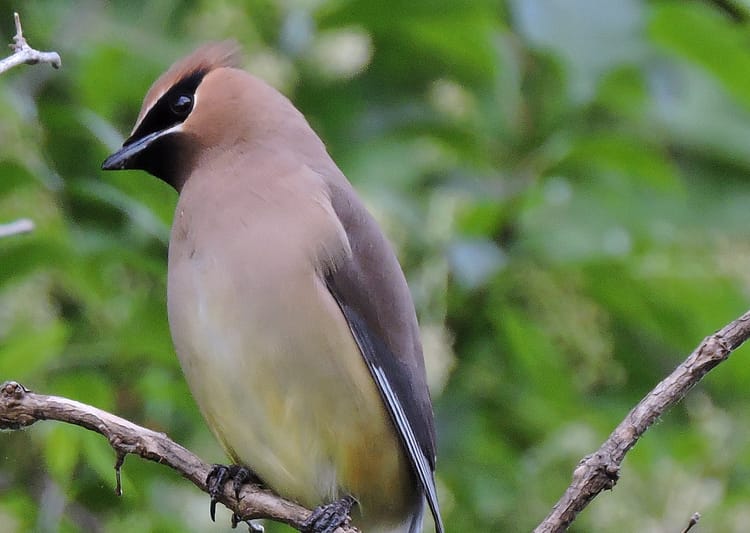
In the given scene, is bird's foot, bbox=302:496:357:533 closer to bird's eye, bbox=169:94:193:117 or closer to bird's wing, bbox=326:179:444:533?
bird's wing, bbox=326:179:444:533

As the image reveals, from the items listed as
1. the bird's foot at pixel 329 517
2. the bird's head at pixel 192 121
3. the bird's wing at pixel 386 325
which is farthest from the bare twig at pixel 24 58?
the bird's foot at pixel 329 517

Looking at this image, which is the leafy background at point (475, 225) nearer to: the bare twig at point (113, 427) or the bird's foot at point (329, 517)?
the bird's foot at point (329, 517)

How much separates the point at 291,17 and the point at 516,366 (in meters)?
1.29

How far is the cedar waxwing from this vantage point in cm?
336

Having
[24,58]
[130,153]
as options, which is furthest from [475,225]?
[24,58]

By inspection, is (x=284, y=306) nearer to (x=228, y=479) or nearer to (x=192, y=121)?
(x=228, y=479)

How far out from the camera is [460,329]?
4594 mm

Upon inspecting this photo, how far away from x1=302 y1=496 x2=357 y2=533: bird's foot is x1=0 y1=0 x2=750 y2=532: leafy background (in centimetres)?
65

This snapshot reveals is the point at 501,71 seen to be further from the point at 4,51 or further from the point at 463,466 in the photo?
the point at 4,51

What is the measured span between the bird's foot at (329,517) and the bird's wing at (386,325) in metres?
0.20

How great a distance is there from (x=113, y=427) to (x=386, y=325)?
35.2 inches

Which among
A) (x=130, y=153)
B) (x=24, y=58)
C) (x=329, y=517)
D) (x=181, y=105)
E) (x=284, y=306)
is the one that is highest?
(x=181, y=105)

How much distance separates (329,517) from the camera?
3.38 metres

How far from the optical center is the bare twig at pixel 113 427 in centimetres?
284
